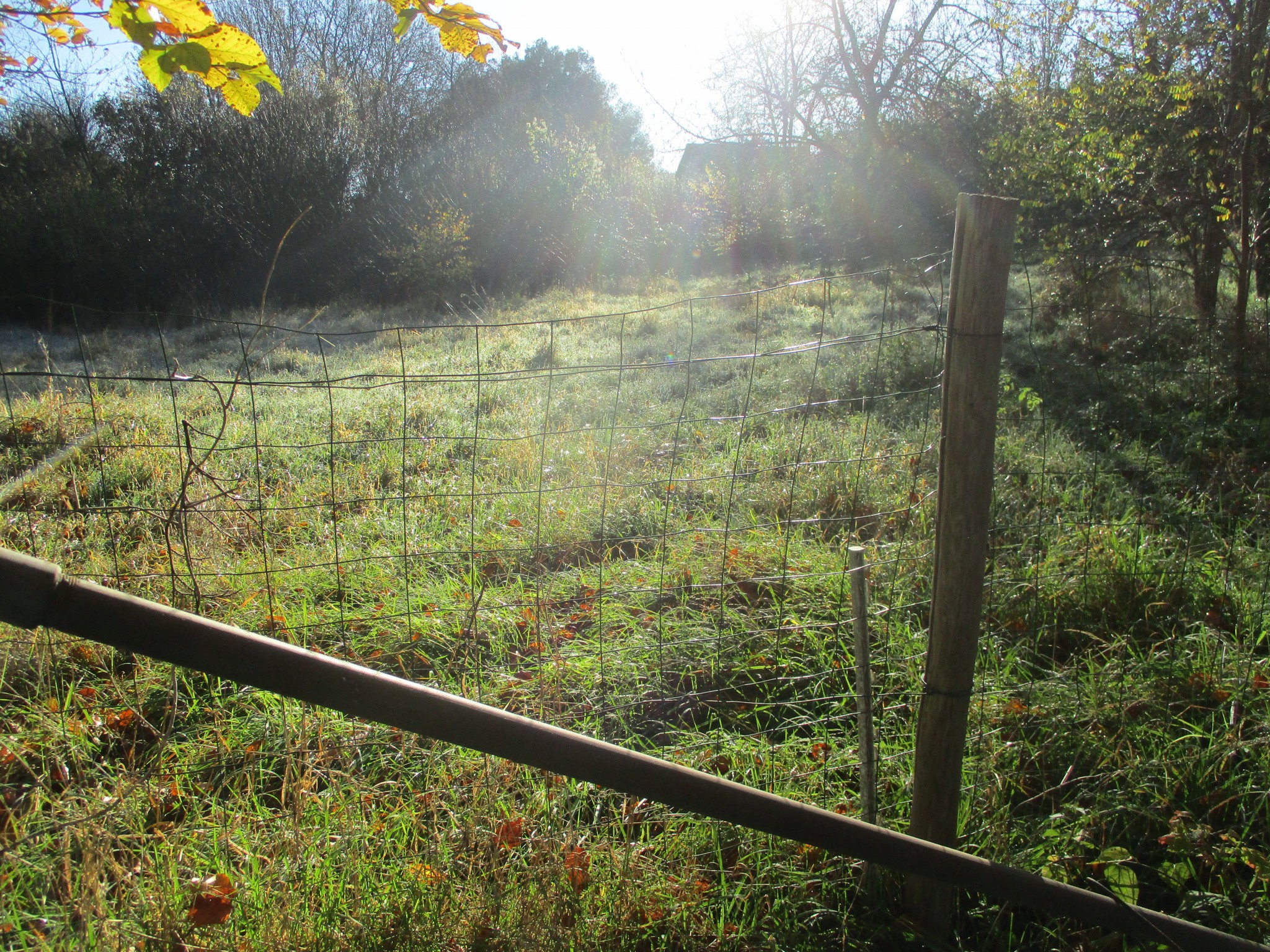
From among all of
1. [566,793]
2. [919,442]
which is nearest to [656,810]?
[566,793]

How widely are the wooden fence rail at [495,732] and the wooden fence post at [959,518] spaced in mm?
239

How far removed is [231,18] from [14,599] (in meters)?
27.2

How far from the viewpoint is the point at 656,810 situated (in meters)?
2.06

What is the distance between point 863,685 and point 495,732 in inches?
38.8

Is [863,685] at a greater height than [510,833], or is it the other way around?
[863,685]

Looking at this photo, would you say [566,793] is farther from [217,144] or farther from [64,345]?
[217,144]

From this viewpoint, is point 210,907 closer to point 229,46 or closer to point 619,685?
point 619,685

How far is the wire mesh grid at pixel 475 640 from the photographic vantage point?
179cm

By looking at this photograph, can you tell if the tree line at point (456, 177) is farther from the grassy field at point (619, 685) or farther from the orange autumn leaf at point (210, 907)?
the orange autumn leaf at point (210, 907)

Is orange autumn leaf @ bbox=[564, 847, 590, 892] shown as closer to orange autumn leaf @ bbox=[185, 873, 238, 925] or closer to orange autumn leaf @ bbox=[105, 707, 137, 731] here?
orange autumn leaf @ bbox=[185, 873, 238, 925]

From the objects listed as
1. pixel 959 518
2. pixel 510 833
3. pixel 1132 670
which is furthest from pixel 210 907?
pixel 1132 670

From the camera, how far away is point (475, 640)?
2451 millimetres

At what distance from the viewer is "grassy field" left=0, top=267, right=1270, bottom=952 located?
1731 mm

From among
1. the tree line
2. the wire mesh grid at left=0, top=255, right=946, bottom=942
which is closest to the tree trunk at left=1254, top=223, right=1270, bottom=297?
the tree line
